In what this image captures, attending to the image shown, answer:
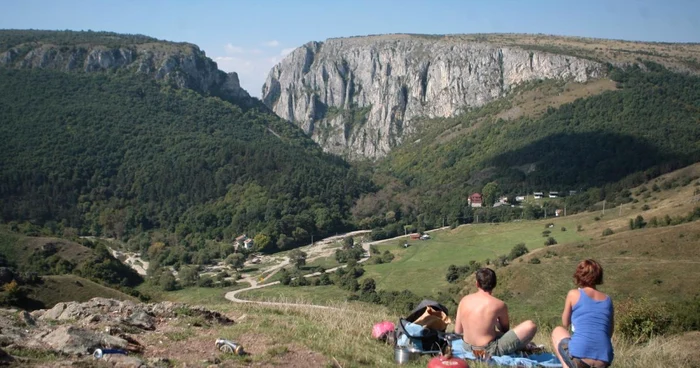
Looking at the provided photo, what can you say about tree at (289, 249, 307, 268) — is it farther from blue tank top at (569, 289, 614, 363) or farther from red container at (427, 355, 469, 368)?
red container at (427, 355, 469, 368)

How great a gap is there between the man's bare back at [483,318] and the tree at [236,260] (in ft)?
231

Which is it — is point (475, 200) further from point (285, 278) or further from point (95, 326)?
point (95, 326)

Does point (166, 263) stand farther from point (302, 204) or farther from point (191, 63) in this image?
point (191, 63)

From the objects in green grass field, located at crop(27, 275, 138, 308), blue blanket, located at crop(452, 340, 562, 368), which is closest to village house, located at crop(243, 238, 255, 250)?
green grass field, located at crop(27, 275, 138, 308)

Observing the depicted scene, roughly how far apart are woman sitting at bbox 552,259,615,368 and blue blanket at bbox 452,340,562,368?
0.45 meters

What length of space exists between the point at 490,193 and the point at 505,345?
102 metres

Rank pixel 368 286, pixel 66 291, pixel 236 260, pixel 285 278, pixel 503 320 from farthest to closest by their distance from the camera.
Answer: pixel 236 260
pixel 285 278
pixel 368 286
pixel 66 291
pixel 503 320

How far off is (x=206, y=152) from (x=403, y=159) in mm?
63233

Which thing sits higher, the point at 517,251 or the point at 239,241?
the point at 517,251

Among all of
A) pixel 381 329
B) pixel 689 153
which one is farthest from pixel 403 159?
pixel 381 329

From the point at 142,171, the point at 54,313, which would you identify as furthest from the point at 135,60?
the point at 54,313

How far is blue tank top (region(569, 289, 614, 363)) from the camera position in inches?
324

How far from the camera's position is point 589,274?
8359mm

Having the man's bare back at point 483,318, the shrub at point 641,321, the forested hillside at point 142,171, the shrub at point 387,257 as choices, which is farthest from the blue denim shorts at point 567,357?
the forested hillside at point 142,171
